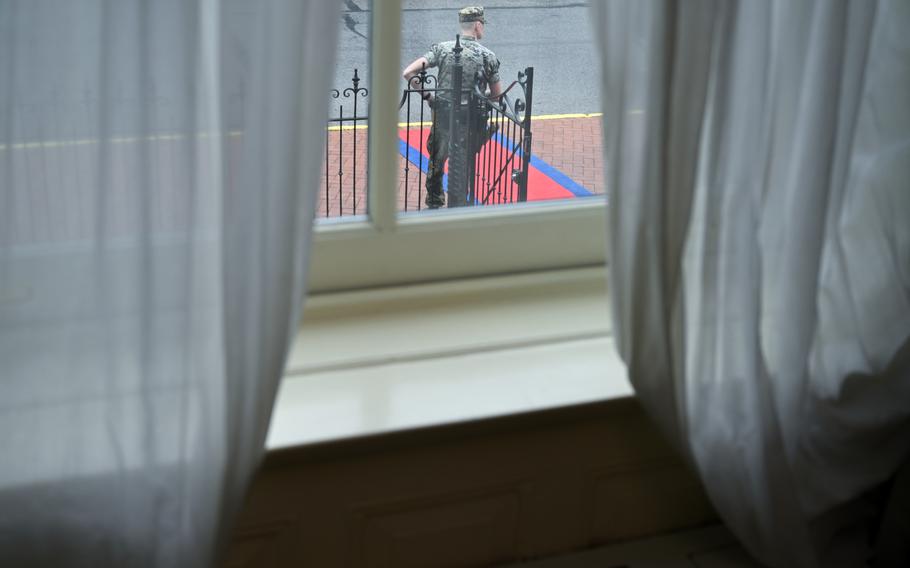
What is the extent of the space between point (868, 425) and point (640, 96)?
616 mm

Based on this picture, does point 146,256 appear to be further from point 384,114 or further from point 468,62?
point 468,62

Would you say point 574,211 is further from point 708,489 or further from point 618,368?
point 708,489

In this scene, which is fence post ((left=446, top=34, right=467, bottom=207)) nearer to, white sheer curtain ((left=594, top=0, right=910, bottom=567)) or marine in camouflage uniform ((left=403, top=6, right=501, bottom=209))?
marine in camouflage uniform ((left=403, top=6, right=501, bottom=209))

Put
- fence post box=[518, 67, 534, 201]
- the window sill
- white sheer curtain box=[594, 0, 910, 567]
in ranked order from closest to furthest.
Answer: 1. white sheer curtain box=[594, 0, 910, 567]
2. the window sill
3. fence post box=[518, 67, 534, 201]

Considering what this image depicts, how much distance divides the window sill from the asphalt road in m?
0.30

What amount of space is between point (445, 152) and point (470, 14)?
208mm

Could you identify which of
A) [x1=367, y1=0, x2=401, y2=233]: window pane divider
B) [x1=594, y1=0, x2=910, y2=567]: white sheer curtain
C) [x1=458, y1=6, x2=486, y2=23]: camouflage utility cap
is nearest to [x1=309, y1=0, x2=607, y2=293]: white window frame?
[x1=367, y1=0, x2=401, y2=233]: window pane divider

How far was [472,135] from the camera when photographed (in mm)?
1588

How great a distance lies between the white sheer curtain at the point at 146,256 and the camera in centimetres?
101

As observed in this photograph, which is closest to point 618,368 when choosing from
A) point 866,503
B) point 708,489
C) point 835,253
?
point 708,489

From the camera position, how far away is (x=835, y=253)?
4.64 feet

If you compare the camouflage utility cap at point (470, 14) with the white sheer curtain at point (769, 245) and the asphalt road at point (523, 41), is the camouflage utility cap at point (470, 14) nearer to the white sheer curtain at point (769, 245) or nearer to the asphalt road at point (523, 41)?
the asphalt road at point (523, 41)

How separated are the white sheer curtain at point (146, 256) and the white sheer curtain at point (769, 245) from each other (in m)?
0.40

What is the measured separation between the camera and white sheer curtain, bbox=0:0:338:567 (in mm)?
1009
